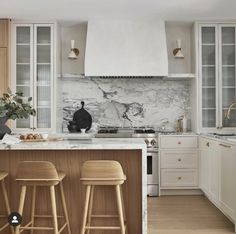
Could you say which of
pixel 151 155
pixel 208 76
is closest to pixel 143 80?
pixel 208 76

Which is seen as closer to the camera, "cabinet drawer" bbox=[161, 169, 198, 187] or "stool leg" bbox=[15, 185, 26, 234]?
"stool leg" bbox=[15, 185, 26, 234]

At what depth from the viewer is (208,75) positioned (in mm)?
5176

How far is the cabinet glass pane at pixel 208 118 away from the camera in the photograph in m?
5.15

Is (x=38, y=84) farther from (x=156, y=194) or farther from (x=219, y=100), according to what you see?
(x=219, y=100)

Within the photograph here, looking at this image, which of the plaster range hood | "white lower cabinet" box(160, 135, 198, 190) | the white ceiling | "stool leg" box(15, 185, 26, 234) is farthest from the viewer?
the plaster range hood

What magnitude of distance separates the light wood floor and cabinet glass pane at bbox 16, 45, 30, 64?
263 cm

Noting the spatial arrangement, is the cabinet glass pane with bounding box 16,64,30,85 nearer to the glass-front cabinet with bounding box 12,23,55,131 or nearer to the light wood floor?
the glass-front cabinet with bounding box 12,23,55,131

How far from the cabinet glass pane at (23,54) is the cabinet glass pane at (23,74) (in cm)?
7

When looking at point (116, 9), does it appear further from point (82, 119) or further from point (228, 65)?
point (228, 65)

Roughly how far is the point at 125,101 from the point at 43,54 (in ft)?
4.58

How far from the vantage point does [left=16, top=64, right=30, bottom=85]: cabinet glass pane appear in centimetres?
517

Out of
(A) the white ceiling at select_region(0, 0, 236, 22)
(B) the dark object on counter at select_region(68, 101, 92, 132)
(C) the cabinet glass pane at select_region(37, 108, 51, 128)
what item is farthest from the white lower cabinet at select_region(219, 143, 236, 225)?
(C) the cabinet glass pane at select_region(37, 108, 51, 128)

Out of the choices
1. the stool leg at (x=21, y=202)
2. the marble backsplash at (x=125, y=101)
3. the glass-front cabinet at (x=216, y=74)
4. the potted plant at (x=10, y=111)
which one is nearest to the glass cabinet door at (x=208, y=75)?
the glass-front cabinet at (x=216, y=74)

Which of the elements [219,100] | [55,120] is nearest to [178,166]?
[219,100]
